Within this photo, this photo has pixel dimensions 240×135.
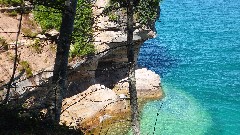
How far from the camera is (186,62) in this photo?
4216 cm

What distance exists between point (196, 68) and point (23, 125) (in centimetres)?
3046

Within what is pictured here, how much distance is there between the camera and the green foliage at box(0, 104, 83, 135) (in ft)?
39.9

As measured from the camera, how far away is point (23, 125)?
12.5 meters

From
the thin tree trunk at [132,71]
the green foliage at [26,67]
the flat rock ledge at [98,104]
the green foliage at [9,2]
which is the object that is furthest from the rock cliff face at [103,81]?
the thin tree trunk at [132,71]

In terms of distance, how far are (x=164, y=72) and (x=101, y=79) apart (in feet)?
27.1

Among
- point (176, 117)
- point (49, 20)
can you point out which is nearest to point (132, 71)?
point (176, 117)

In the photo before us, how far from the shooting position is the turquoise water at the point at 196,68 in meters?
29.8

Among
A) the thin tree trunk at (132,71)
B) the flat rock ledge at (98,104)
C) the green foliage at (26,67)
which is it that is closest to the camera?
the thin tree trunk at (132,71)

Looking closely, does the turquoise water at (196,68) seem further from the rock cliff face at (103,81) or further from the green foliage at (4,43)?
the green foliage at (4,43)

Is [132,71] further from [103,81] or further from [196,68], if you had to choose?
[196,68]

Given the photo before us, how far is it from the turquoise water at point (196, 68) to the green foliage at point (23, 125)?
622 inches

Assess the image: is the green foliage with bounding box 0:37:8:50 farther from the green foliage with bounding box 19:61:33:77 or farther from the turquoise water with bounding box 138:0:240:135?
the turquoise water with bounding box 138:0:240:135

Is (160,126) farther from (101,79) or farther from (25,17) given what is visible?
(25,17)

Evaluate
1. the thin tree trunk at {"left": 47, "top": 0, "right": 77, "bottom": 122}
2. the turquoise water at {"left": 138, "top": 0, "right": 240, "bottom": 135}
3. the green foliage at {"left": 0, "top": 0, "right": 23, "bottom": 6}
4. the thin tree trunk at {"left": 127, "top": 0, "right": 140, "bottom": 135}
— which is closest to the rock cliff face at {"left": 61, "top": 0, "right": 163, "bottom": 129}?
the turquoise water at {"left": 138, "top": 0, "right": 240, "bottom": 135}
